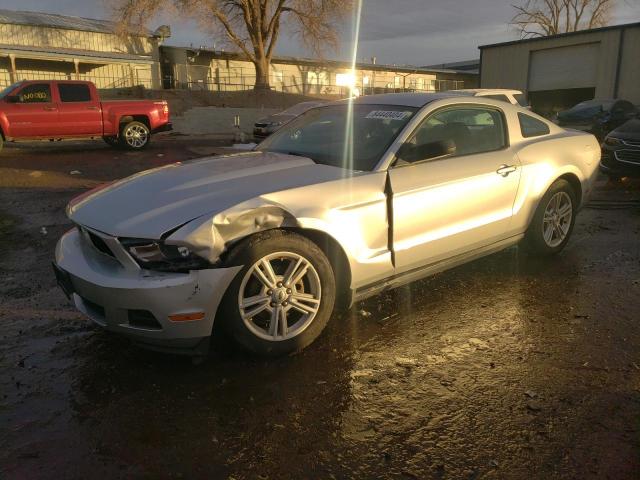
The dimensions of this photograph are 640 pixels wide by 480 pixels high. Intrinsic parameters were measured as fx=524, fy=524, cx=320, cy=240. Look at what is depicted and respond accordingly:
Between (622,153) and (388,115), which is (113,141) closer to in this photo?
(622,153)

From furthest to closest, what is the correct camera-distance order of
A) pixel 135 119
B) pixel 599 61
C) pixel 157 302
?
pixel 599 61
pixel 135 119
pixel 157 302

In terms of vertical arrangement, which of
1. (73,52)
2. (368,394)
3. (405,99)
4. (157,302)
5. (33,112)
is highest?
(73,52)

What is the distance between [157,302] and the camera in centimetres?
279

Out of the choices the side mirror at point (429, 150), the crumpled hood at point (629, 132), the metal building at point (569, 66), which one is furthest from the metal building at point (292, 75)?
the side mirror at point (429, 150)

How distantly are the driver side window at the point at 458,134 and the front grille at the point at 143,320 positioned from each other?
2.03 m

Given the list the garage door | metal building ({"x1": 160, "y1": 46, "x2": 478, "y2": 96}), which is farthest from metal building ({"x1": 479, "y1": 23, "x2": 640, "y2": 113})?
metal building ({"x1": 160, "y1": 46, "x2": 478, "y2": 96})

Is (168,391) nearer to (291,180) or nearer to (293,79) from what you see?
(291,180)

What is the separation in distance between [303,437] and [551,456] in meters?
1.13

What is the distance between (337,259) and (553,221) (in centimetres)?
274

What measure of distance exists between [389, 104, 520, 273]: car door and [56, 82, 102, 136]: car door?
502 inches

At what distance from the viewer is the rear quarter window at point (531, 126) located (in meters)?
4.80

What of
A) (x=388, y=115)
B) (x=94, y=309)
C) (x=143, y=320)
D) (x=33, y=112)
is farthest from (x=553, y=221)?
(x=33, y=112)

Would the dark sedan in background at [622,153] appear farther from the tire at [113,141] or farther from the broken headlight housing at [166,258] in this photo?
the tire at [113,141]

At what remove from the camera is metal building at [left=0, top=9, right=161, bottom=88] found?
102ft
